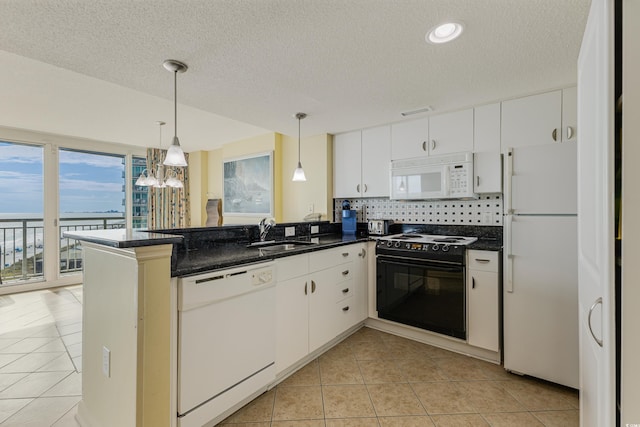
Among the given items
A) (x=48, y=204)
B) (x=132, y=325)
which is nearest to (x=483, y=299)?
(x=132, y=325)

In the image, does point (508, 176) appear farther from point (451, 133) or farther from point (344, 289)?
point (344, 289)

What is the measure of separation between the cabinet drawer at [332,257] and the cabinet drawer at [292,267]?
8 cm

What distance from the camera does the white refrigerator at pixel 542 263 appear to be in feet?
6.06

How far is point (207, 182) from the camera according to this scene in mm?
5762

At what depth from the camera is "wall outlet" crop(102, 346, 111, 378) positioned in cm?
141

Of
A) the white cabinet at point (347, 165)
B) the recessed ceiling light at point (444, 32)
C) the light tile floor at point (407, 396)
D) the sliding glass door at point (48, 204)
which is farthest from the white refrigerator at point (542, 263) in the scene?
the sliding glass door at point (48, 204)

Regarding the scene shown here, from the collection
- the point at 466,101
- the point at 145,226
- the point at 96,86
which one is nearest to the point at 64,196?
the point at 145,226

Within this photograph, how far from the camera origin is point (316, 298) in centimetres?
232

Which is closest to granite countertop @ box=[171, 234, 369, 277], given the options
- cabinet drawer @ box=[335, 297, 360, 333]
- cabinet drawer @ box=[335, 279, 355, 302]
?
cabinet drawer @ box=[335, 279, 355, 302]

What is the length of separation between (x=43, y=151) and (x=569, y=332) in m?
6.66

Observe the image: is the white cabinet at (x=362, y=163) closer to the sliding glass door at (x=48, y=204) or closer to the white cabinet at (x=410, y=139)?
the white cabinet at (x=410, y=139)

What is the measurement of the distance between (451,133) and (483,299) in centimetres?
159

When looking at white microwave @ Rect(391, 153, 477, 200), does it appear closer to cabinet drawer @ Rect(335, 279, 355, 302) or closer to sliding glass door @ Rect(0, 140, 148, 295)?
cabinet drawer @ Rect(335, 279, 355, 302)

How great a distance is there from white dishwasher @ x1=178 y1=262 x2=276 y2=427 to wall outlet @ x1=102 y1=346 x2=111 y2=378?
0.36 metres
